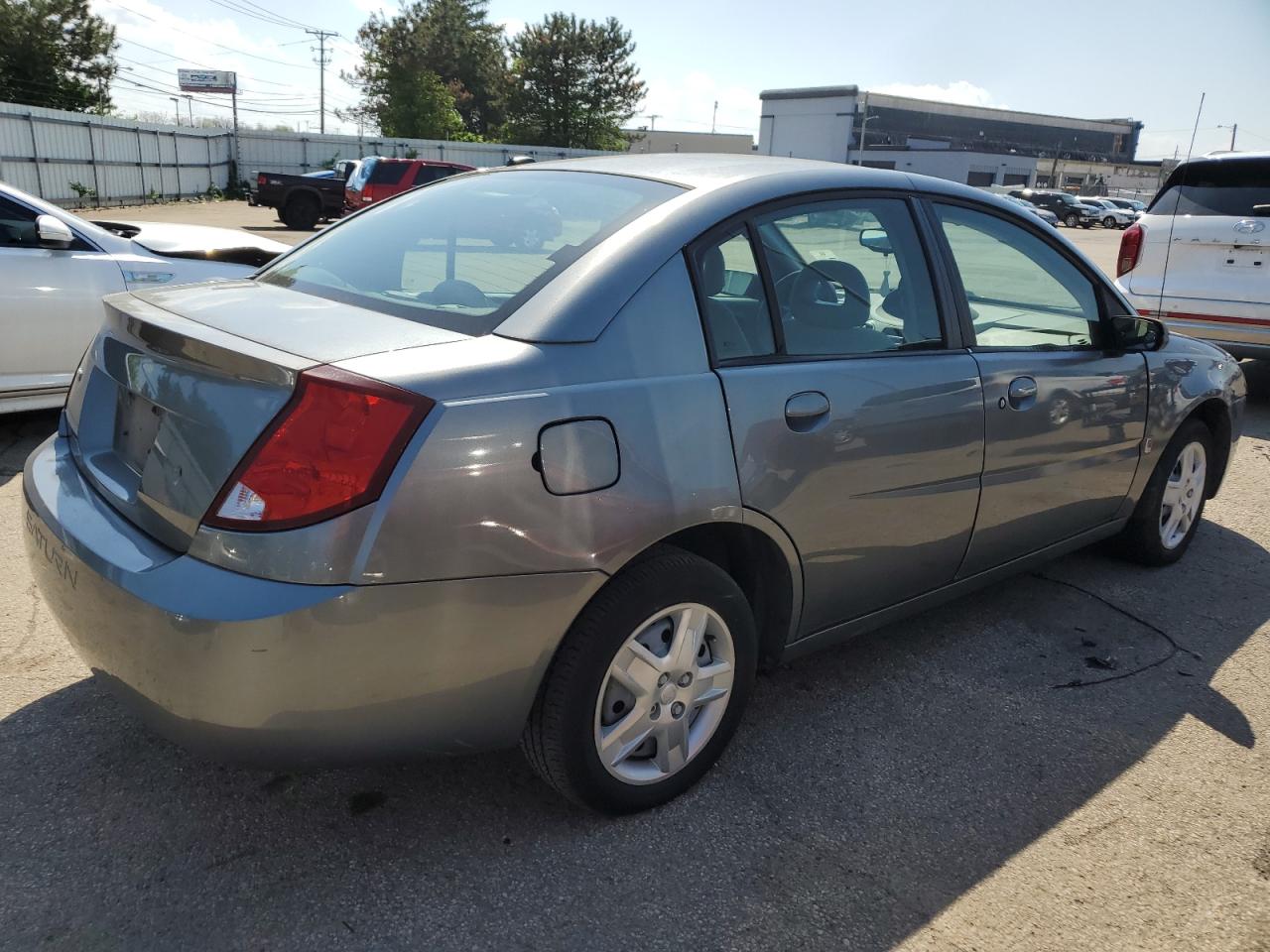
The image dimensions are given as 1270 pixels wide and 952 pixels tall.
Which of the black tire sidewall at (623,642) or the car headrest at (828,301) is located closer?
the black tire sidewall at (623,642)

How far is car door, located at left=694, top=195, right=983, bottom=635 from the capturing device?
98.2 inches

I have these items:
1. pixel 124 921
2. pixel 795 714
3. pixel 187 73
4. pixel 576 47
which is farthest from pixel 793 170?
pixel 187 73

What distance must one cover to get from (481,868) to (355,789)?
1.54 ft

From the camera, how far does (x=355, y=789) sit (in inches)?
101

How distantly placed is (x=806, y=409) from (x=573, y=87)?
2682 inches

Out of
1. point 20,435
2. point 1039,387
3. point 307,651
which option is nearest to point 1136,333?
point 1039,387

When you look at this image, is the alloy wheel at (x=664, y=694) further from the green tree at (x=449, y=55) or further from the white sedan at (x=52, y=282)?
the green tree at (x=449, y=55)

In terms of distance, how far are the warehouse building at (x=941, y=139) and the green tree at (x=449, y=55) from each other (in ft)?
85.5

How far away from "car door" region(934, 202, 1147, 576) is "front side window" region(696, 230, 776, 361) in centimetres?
88

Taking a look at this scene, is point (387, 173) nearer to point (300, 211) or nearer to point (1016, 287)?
point (300, 211)

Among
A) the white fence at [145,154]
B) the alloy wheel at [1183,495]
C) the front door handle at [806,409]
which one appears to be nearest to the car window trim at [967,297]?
the front door handle at [806,409]

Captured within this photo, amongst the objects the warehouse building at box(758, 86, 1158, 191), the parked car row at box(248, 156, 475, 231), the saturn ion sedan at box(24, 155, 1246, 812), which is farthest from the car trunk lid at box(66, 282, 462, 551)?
the warehouse building at box(758, 86, 1158, 191)

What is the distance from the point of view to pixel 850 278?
2.97 meters

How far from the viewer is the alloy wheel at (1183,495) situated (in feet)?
14.0
